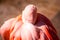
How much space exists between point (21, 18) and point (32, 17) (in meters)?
0.06

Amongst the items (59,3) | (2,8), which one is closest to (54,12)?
(59,3)

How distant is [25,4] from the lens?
1932 millimetres

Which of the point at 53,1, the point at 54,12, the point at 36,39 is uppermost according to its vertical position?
the point at 53,1

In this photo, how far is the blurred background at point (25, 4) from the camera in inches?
70.7

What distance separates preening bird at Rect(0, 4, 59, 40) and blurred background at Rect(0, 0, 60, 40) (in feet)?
3.08

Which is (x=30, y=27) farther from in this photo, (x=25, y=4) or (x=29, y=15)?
(x=25, y=4)

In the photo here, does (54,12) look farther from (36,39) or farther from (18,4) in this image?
(36,39)

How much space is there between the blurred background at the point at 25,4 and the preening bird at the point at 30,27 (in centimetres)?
94

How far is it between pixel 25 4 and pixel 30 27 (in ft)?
3.88

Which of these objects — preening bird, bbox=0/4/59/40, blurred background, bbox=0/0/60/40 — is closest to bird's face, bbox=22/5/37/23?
preening bird, bbox=0/4/59/40

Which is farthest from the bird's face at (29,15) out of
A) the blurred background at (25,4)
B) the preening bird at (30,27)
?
the blurred background at (25,4)

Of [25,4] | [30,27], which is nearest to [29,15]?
[30,27]

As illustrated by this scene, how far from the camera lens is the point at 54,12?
6.06 feet

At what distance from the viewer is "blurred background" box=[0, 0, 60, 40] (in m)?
1.80
